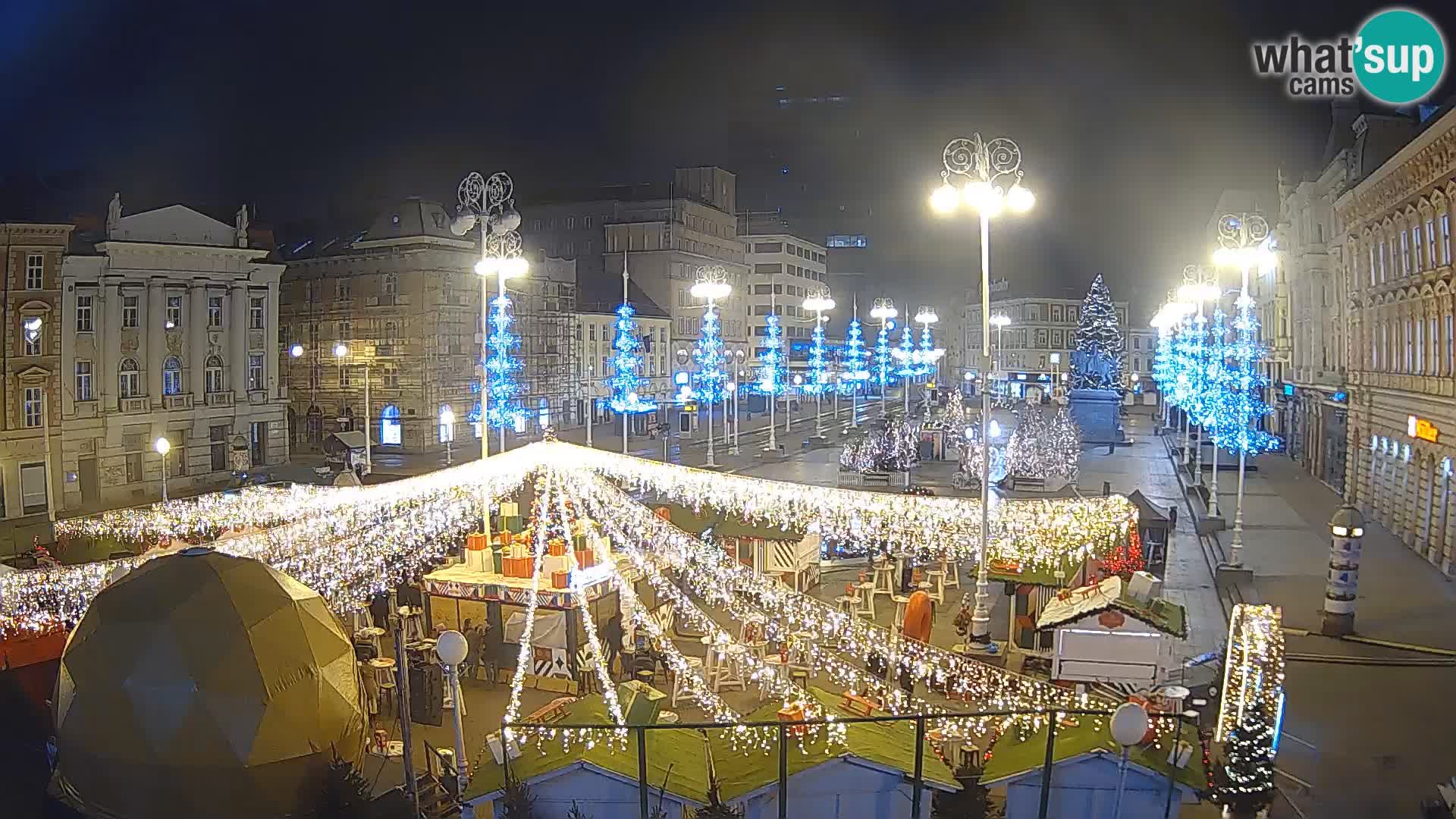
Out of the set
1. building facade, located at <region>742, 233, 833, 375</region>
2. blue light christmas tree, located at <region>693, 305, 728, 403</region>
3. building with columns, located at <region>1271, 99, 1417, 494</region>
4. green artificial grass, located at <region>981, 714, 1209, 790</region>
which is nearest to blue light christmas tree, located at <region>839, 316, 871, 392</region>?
building facade, located at <region>742, 233, 833, 375</region>

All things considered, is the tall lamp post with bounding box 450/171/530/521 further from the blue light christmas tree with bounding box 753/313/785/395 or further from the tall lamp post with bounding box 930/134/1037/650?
the blue light christmas tree with bounding box 753/313/785/395

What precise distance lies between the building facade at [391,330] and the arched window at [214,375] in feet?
24.9

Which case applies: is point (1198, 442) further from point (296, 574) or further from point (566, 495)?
point (296, 574)

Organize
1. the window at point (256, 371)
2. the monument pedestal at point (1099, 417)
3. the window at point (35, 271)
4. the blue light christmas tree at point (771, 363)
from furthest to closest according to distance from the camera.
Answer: the blue light christmas tree at point (771, 363) → the monument pedestal at point (1099, 417) → the window at point (256, 371) → the window at point (35, 271)

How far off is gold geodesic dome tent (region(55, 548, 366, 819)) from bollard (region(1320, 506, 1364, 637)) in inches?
664

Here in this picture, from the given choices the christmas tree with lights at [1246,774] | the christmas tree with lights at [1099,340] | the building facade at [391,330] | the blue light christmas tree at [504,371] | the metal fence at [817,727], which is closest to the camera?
the metal fence at [817,727]

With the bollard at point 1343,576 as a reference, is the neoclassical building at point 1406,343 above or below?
above

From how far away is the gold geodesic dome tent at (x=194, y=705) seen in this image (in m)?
10.4

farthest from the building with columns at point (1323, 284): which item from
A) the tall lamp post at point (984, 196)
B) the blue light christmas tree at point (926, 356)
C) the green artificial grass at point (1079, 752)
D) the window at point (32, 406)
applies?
the blue light christmas tree at point (926, 356)

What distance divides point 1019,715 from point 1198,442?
3621 cm

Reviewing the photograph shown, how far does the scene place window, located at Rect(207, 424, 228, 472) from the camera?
4434cm

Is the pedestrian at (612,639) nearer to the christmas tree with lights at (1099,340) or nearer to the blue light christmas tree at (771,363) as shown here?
the blue light christmas tree at (771,363)

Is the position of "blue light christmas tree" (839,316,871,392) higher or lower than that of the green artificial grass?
higher

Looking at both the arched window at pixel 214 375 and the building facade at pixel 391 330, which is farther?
the building facade at pixel 391 330
